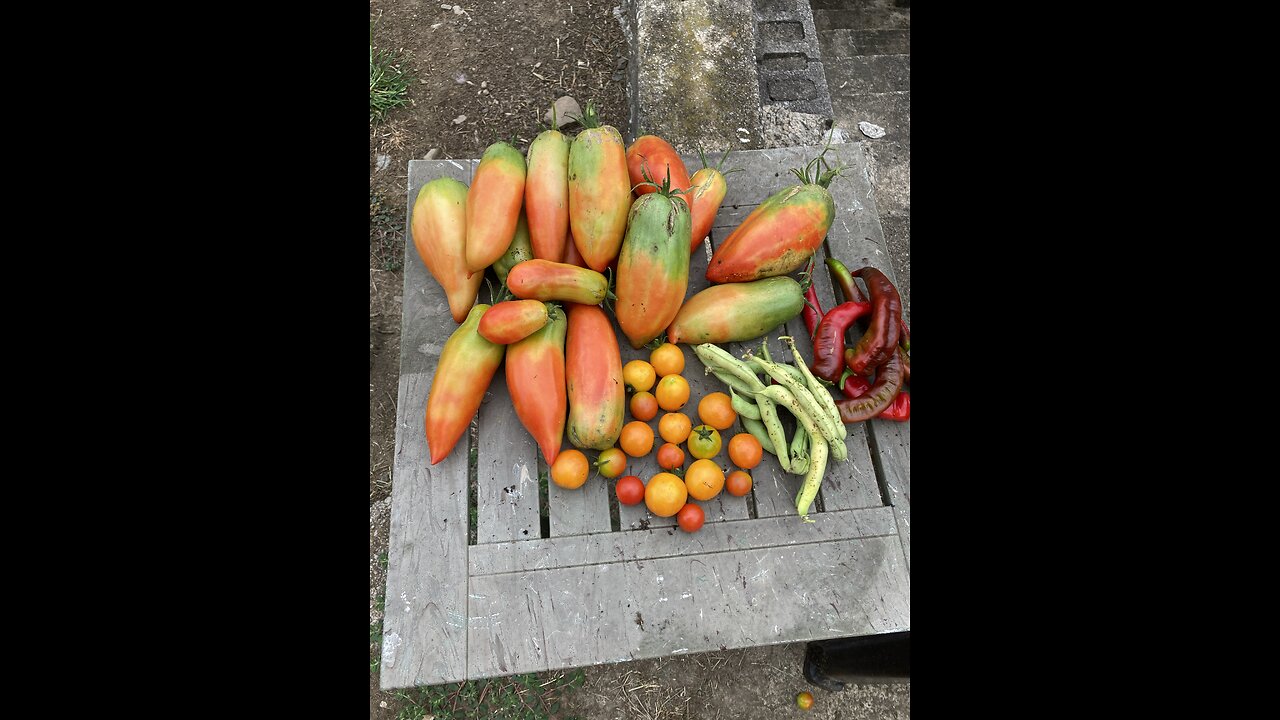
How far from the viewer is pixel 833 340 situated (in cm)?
226

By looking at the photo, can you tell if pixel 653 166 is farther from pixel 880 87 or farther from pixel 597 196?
pixel 880 87

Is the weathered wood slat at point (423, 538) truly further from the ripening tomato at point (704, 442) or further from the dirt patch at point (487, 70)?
the dirt patch at point (487, 70)

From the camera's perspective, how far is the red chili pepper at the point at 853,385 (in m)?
2.24

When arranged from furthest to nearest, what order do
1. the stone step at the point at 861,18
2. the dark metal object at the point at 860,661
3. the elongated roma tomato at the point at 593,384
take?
1. the stone step at the point at 861,18
2. the dark metal object at the point at 860,661
3. the elongated roma tomato at the point at 593,384

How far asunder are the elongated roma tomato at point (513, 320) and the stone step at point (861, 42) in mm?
3586

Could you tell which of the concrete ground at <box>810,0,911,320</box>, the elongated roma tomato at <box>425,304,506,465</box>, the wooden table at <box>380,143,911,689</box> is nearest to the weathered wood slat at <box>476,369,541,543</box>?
the wooden table at <box>380,143,911,689</box>

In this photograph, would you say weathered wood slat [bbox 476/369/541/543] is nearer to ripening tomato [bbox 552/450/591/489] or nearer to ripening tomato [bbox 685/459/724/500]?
ripening tomato [bbox 552/450/591/489]

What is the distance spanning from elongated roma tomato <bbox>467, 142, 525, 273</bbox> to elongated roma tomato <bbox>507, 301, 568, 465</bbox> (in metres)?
0.30

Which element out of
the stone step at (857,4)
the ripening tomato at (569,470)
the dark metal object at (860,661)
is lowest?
→ the dark metal object at (860,661)

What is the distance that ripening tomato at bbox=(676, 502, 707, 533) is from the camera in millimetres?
1995

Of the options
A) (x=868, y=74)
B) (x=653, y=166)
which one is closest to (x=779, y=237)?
(x=653, y=166)

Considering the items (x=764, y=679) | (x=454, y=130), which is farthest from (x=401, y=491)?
(x=454, y=130)

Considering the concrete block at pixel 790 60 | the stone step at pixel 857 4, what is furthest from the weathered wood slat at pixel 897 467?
the stone step at pixel 857 4

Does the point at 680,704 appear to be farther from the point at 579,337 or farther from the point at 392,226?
the point at 392,226
